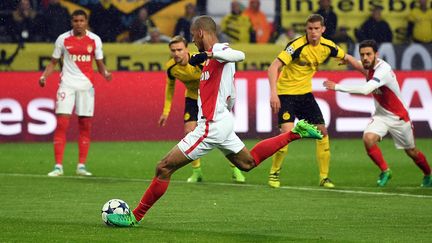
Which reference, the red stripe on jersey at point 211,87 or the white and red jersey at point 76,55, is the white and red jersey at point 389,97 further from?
the red stripe on jersey at point 211,87

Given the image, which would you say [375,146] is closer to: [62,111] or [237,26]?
[62,111]

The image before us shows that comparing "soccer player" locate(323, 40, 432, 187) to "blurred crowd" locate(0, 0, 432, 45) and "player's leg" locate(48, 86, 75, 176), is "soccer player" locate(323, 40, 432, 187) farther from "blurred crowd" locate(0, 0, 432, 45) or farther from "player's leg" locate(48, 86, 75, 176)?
"blurred crowd" locate(0, 0, 432, 45)

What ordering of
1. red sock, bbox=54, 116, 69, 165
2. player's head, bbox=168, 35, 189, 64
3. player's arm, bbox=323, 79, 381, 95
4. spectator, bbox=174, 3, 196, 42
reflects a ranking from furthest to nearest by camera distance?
spectator, bbox=174, 3, 196, 42 < red sock, bbox=54, 116, 69, 165 < player's head, bbox=168, 35, 189, 64 < player's arm, bbox=323, 79, 381, 95

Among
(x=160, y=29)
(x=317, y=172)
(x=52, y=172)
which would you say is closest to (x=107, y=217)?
(x=52, y=172)

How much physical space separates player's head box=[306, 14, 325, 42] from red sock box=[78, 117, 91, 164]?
12.3 ft

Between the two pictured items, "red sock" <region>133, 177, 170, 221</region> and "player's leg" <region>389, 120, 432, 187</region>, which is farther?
"player's leg" <region>389, 120, 432, 187</region>

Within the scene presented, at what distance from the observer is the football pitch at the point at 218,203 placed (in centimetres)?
1035

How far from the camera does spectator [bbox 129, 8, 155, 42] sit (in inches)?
932

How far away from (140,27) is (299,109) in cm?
946

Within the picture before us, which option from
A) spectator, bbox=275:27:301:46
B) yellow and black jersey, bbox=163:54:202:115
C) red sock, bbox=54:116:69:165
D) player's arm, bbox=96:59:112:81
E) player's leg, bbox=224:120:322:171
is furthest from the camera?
spectator, bbox=275:27:301:46

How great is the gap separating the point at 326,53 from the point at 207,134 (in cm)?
433

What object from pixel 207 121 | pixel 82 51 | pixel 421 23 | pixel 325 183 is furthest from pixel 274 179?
pixel 421 23

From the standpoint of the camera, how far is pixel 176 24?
935 inches

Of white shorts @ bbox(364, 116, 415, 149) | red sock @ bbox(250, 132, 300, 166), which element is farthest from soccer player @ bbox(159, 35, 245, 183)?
red sock @ bbox(250, 132, 300, 166)
